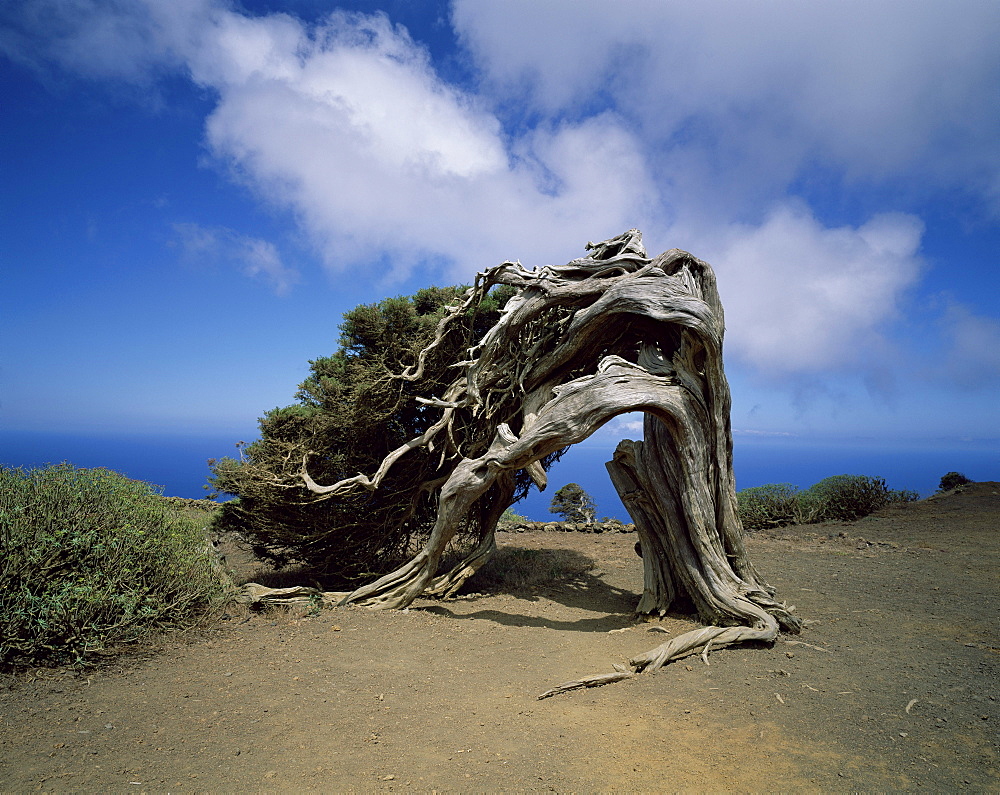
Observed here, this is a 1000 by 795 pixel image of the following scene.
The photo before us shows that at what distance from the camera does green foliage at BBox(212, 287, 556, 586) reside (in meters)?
8.73

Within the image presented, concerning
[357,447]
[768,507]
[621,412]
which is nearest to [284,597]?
[357,447]

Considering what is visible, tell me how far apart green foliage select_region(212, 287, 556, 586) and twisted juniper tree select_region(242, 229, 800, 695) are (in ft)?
0.61

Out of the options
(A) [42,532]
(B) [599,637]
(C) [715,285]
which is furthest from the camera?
(C) [715,285]

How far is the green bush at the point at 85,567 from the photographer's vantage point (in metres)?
5.16

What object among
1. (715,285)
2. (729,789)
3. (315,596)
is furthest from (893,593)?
(315,596)

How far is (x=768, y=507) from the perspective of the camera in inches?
614

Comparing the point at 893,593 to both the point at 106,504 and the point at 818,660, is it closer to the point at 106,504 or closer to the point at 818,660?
the point at 818,660

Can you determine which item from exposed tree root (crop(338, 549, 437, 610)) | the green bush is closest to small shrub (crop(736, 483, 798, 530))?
exposed tree root (crop(338, 549, 437, 610))

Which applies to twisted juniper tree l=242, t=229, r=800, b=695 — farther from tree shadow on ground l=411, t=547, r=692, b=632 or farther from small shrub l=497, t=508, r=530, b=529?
small shrub l=497, t=508, r=530, b=529

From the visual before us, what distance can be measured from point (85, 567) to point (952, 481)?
2435 centimetres

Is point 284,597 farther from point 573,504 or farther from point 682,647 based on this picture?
point 573,504

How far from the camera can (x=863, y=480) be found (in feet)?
53.3

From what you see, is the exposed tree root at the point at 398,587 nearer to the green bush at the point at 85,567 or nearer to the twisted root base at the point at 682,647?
the green bush at the point at 85,567

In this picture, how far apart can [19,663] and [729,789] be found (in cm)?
606
